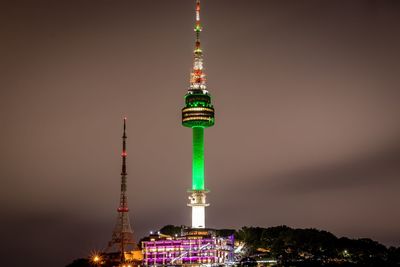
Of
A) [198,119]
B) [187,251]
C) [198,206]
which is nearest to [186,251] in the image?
[187,251]

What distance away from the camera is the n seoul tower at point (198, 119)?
174m

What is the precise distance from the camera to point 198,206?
173375 mm

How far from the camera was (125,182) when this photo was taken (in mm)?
154750

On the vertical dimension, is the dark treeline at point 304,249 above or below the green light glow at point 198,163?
below

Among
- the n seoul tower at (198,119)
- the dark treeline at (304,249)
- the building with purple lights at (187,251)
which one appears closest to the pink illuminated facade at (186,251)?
the building with purple lights at (187,251)

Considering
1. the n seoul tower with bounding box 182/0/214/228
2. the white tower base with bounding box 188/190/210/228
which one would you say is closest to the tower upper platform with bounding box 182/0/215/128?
the n seoul tower with bounding box 182/0/214/228

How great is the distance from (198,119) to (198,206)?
24.0m

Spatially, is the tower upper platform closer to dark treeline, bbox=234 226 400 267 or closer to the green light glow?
the green light glow

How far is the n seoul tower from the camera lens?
174 meters

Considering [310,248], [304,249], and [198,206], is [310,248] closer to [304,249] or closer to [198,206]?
[304,249]

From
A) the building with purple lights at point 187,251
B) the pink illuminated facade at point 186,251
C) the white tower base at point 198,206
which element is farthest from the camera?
the white tower base at point 198,206

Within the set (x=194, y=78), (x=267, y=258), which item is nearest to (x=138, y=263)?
(x=267, y=258)

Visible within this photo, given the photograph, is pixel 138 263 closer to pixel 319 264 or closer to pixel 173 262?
pixel 173 262

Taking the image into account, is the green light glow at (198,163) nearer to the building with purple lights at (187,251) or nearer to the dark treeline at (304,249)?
the dark treeline at (304,249)
